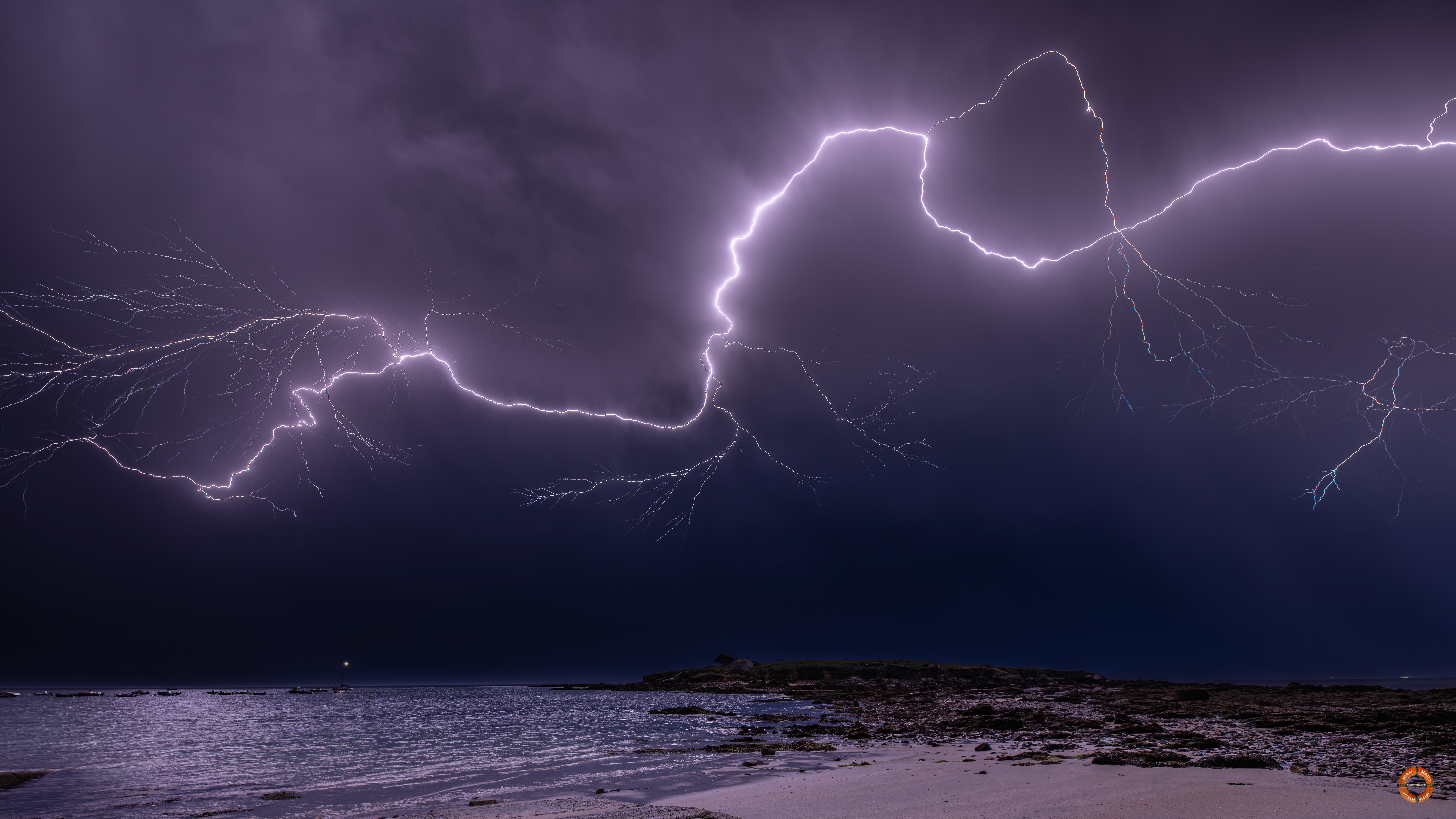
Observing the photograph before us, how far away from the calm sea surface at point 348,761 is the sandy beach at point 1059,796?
236 centimetres

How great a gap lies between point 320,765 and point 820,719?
2002 cm

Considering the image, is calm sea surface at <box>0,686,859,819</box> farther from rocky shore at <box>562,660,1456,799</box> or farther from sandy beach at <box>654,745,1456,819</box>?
rocky shore at <box>562,660,1456,799</box>

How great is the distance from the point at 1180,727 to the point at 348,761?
23875mm

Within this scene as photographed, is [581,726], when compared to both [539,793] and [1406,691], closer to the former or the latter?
[539,793]

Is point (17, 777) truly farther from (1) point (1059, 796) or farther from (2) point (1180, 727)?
(2) point (1180, 727)

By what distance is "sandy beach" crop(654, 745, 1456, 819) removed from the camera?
21.1 ft

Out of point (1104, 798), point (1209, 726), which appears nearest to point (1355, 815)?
point (1104, 798)

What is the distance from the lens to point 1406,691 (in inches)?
1129

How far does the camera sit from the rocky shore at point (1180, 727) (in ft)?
32.2

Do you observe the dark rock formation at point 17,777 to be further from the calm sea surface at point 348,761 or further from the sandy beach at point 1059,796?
the sandy beach at point 1059,796

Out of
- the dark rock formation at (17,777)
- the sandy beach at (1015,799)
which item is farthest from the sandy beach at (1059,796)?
the dark rock formation at (17,777)

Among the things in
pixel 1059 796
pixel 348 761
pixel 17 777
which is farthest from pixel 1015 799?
pixel 17 777

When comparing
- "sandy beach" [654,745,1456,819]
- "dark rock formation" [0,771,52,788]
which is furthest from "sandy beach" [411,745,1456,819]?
"dark rock formation" [0,771,52,788]

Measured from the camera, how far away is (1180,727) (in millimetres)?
15898
